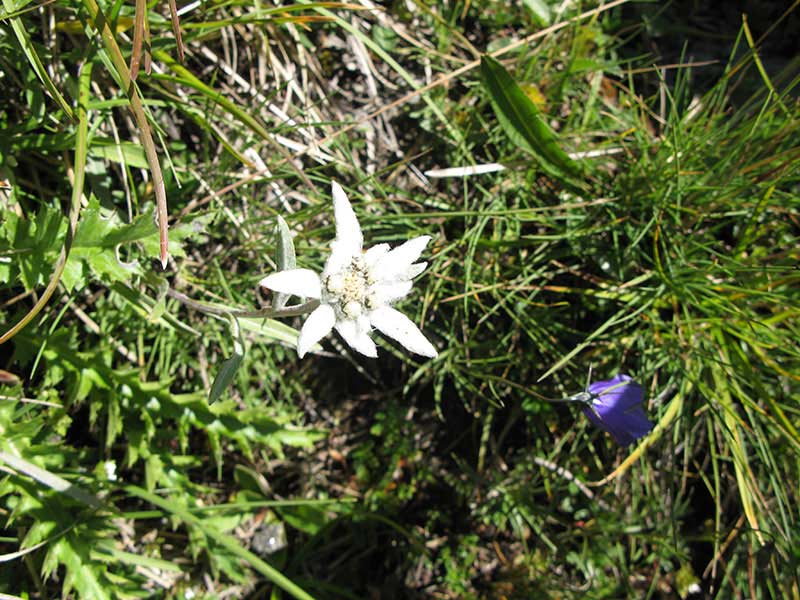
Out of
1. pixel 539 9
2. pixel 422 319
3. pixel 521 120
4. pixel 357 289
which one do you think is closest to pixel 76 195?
pixel 357 289

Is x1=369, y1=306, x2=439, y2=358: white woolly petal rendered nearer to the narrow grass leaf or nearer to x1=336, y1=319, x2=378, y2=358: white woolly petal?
x1=336, y1=319, x2=378, y2=358: white woolly petal

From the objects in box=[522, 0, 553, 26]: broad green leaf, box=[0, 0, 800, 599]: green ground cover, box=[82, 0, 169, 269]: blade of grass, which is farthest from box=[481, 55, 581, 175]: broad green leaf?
box=[82, 0, 169, 269]: blade of grass

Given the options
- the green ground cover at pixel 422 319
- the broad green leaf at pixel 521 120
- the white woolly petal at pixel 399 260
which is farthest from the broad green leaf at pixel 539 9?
the white woolly petal at pixel 399 260

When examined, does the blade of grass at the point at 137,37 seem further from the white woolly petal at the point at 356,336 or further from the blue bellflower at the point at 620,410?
the blue bellflower at the point at 620,410

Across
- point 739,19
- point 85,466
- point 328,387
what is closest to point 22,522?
point 85,466

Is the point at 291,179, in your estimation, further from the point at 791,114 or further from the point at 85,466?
the point at 791,114

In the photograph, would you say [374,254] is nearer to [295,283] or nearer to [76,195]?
[295,283]
